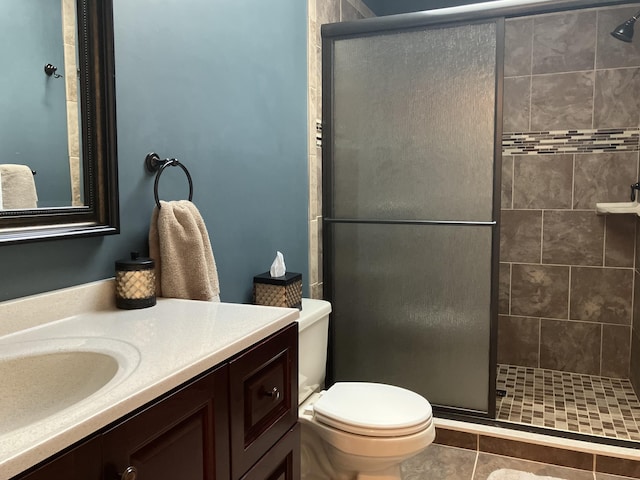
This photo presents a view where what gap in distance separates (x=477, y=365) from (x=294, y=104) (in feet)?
4.79

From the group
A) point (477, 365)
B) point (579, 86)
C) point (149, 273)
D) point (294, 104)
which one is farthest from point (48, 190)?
point (579, 86)

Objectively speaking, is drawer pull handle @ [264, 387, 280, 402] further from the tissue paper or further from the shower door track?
the shower door track

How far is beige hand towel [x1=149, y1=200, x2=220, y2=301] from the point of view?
1.49 m

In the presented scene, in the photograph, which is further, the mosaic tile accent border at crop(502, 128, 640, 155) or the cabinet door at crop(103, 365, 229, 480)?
the mosaic tile accent border at crop(502, 128, 640, 155)

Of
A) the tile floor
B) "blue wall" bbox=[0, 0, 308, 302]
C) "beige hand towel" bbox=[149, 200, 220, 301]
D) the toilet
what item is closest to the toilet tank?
the toilet

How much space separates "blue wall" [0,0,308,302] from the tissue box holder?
0.16ft

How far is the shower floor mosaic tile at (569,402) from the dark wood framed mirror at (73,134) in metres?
2.11

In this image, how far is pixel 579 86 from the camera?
3.14 metres

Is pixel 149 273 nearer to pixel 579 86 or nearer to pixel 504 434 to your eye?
pixel 504 434

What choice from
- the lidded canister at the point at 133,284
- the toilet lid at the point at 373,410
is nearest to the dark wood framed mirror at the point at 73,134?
the lidded canister at the point at 133,284

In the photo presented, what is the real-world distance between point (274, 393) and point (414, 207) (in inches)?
59.9

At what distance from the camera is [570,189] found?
3201mm

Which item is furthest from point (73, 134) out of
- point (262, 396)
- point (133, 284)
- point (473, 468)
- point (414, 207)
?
point (473, 468)

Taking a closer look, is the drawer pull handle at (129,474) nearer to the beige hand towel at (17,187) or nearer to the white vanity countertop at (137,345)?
the white vanity countertop at (137,345)
